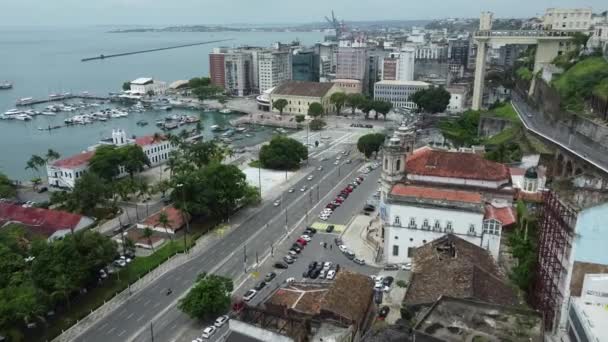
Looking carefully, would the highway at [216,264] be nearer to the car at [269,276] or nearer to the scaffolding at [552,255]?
the car at [269,276]

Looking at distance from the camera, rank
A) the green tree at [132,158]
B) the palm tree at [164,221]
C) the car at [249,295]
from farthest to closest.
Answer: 1. the green tree at [132,158]
2. the palm tree at [164,221]
3. the car at [249,295]

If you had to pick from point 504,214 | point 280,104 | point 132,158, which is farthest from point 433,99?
point 132,158

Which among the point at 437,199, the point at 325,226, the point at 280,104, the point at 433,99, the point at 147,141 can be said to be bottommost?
the point at 325,226

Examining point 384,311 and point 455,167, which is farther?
point 455,167

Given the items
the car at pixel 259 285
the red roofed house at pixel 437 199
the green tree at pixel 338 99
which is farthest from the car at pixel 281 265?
the green tree at pixel 338 99

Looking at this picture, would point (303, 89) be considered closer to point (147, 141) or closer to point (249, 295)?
point (147, 141)

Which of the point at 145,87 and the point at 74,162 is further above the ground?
the point at 145,87
